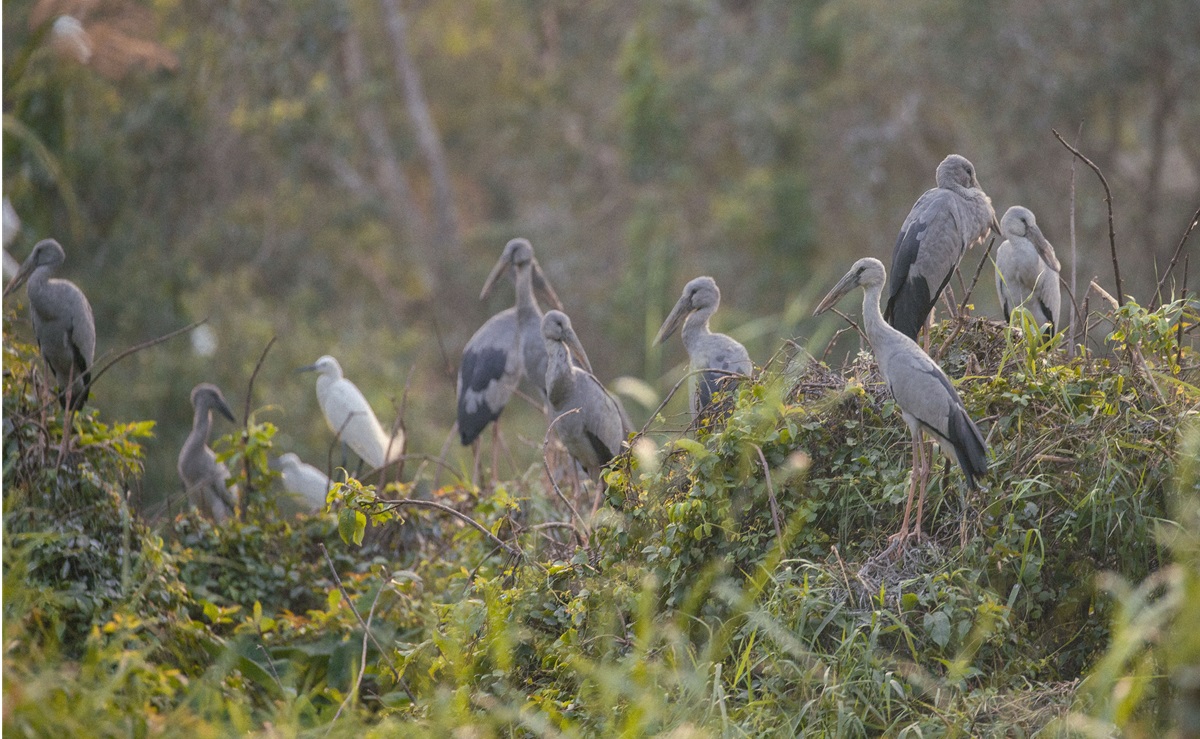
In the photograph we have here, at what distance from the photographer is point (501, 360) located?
8375mm

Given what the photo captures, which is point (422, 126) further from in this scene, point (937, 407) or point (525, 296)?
point (937, 407)

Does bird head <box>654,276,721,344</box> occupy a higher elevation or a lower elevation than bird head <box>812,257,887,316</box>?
lower

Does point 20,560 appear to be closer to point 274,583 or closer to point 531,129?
point 274,583

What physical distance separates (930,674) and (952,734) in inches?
11.9

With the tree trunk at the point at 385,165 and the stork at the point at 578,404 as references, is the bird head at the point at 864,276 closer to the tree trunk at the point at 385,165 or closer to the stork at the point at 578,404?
the stork at the point at 578,404

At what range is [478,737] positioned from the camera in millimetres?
4242

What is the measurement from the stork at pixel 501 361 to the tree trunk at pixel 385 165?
38.8 ft

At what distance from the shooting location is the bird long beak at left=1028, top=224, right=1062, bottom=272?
6316 mm

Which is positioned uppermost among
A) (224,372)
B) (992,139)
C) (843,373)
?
(843,373)

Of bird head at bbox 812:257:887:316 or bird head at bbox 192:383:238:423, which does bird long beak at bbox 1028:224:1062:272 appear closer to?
bird head at bbox 812:257:887:316

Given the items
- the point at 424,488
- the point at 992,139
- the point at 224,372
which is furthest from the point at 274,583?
the point at 992,139

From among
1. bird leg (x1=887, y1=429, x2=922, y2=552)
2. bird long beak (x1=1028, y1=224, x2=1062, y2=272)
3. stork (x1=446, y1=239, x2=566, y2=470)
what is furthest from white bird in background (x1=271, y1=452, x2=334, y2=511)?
bird leg (x1=887, y1=429, x2=922, y2=552)

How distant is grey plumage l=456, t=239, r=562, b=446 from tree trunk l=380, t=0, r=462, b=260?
13.4 metres

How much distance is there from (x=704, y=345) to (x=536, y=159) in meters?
16.5
